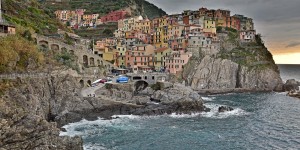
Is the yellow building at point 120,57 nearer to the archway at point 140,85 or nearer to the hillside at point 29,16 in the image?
the archway at point 140,85

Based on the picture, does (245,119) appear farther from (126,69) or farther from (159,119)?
(126,69)

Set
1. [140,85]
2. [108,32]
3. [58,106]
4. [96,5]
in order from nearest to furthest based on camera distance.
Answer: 1. [58,106]
2. [140,85]
3. [108,32]
4. [96,5]

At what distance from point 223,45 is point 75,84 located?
62.9m

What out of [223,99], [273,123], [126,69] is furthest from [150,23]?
[273,123]

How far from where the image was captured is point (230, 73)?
98688mm

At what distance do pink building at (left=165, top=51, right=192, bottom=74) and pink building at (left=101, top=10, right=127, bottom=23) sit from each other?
193 ft

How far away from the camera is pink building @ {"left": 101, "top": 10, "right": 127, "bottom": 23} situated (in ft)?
485

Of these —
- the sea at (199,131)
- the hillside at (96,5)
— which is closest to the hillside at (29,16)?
the sea at (199,131)

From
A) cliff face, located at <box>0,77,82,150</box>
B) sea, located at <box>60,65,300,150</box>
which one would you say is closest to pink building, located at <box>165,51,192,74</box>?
sea, located at <box>60,65,300,150</box>

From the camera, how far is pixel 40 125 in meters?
32.8

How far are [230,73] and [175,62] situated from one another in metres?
17.5

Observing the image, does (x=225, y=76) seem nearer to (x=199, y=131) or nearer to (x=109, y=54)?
(x=109, y=54)

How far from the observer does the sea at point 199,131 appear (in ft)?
137

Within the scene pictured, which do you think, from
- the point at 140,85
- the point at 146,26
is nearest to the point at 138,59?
the point at 140,85
